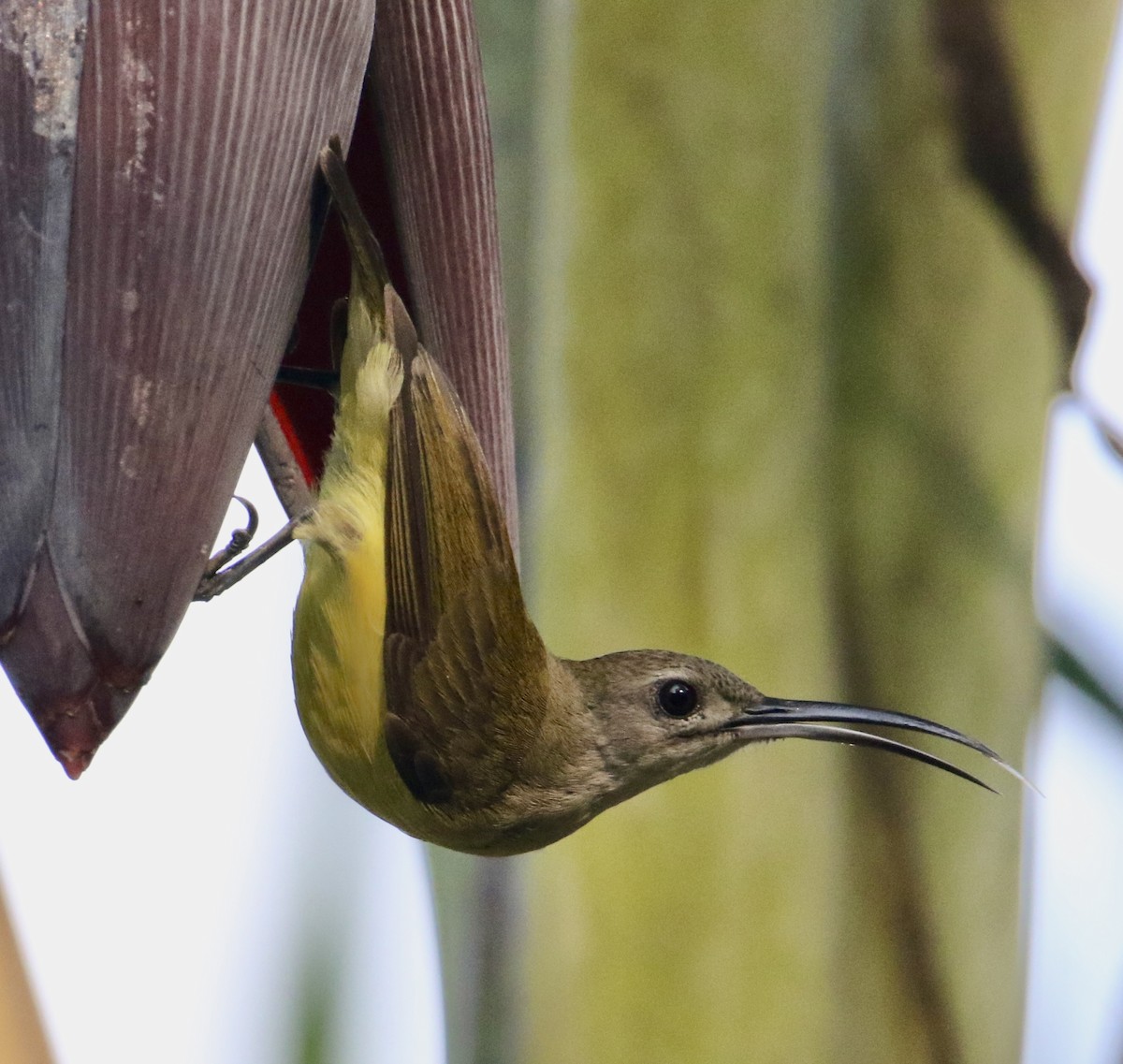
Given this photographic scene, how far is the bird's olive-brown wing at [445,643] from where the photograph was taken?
61cm

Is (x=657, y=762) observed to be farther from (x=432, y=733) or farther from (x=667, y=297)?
(x=667, y=297)

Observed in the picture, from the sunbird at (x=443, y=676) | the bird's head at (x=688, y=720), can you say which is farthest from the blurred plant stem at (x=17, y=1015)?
the bird's head at (x=688, y=720)

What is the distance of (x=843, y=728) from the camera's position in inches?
24.4

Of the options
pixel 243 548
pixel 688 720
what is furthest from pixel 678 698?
pixel 243 548

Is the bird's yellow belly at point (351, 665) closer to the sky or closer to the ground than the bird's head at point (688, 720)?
closer to the sky

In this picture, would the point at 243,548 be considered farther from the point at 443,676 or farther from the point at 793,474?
the point at 793,474

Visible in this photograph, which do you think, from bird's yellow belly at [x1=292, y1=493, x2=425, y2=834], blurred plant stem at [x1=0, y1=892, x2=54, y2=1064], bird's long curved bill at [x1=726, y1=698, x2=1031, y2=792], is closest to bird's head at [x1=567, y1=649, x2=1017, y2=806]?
bird's long curved bill at [x1=726, y1=698, x2=1031, y2=792]

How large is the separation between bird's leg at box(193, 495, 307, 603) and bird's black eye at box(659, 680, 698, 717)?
8.1 inches

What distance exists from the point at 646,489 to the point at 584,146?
0.41ft

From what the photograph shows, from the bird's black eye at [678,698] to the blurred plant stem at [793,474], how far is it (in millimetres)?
82

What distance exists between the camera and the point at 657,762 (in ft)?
2.43

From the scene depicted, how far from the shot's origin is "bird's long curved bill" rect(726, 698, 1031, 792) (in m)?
0.54

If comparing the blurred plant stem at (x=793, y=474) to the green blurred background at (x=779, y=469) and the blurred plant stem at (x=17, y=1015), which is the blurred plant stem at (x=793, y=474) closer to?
the green blurred background at (x=779, y=469)

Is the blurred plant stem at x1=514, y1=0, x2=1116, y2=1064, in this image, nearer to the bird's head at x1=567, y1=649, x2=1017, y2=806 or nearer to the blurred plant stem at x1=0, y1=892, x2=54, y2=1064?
the bird's head at x1=567, y1=649, x2=1017, y2=806
